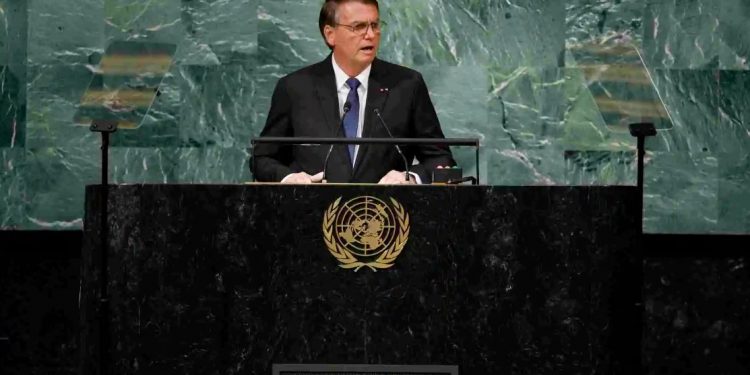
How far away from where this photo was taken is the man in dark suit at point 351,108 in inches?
175

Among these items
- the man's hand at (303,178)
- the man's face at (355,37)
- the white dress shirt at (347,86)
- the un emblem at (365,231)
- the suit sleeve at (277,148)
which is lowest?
the un emblem at (365,231)

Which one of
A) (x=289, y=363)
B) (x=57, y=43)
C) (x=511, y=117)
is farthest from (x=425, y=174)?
(x=57, y=43)

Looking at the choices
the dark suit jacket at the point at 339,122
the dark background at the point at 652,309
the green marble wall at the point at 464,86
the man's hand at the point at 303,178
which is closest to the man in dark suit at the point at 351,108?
the dark suit jacket at the point at 339,122

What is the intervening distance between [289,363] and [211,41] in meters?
2.67

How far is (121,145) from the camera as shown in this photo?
5734 mm

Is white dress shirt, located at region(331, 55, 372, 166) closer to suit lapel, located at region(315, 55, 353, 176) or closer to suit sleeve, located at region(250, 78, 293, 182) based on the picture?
suit lapel, located at region(315, 55, 353, 176)

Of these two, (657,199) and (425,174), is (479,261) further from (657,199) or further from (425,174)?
(657,199)

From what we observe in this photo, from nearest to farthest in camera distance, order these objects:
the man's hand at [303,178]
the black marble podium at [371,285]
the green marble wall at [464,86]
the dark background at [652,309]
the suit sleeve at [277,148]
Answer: the black marble podium at [371,285] < the man's hand at [303,178] < the suit sleeve at [277,148] < the dark background at [652,309] < the green marble wall at [464,86]

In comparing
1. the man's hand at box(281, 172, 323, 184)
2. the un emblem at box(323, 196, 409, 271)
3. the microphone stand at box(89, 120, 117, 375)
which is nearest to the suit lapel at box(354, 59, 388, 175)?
the man's hand at box(281, 172, 323, 184)

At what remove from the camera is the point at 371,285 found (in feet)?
11.4

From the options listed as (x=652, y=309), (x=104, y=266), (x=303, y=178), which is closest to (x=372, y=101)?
(x=303, y=178)

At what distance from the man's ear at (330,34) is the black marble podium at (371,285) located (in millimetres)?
1340

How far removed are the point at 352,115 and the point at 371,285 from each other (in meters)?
1.22

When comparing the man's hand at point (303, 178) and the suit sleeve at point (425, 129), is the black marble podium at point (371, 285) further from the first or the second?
the suit sleeve at point (425, 129)
